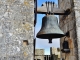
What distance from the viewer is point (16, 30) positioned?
6.53ft

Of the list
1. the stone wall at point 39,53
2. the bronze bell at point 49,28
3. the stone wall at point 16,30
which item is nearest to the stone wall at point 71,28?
the bronze bell at point 49,28

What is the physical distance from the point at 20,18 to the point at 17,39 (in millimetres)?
256

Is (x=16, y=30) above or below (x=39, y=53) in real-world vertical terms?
above

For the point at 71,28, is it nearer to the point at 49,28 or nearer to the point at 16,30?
the point at 49,28

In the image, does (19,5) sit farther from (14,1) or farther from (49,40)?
(49,40)

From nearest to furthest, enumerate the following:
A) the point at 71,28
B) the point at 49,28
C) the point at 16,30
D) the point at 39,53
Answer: the point at 16,30 < the point at 49,28 < the point at 71,28 < the point at 39,53

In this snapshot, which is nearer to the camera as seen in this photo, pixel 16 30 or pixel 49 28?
pixel 16 30

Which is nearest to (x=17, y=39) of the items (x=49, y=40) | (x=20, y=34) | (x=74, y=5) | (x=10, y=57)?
(x=20, y=34)

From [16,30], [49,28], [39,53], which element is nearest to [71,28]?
[49,28]

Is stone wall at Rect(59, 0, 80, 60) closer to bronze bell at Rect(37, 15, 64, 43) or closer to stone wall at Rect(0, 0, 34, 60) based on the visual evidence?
bronze bell at Rect(37, 15, 64, 43)

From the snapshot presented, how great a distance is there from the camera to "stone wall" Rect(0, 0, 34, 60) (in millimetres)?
1927

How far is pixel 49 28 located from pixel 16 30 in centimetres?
53

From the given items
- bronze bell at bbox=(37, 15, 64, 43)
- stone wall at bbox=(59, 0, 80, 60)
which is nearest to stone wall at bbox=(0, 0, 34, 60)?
bronze bell at bbox=(37, 15, 64, 43)

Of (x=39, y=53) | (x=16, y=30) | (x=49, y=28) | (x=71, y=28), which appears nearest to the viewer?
(x=16, y=30)
